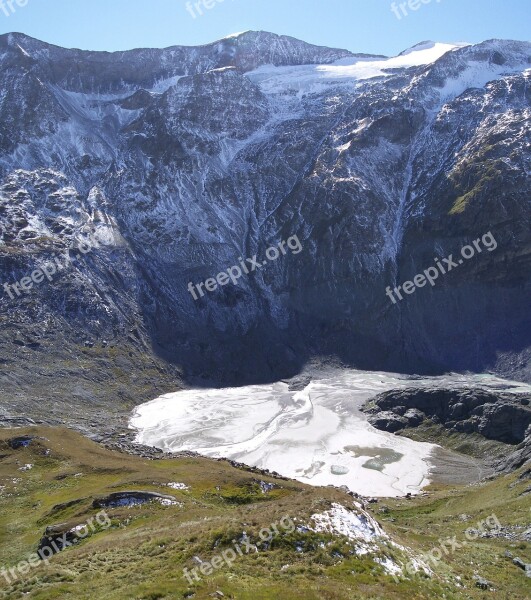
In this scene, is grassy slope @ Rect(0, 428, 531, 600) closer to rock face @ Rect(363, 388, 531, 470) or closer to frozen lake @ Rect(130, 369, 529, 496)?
frozen lake @ Rect(130, 369, 529, 496)

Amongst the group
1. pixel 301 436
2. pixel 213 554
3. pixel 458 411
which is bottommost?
pixel 301 436

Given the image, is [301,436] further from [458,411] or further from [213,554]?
[213,554]

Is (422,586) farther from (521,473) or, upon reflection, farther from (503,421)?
(503,421)

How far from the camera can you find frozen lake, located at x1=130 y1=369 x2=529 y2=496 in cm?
12681

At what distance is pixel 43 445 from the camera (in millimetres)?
85938

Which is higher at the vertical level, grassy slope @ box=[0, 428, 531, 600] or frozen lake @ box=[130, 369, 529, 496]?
grassy slope @ box=[0, 428, 531, 600]

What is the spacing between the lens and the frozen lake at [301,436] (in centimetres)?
12681

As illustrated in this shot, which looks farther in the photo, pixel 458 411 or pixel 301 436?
pixel 458 411

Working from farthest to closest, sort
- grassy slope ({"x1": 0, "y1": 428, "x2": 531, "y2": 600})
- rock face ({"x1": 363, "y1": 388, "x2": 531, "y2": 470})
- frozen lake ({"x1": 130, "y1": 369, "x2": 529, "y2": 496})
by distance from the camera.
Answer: rock face ({"x1": 363, "y1": 388, "x2": 531, "y2": 470}) → frozen lake ({"x1": 130, "y1": 369, "x2": 529, "y2": 496}) → grassy slope ({"x1": 0, "y1": 428, "x2": 531, "y2": 600})

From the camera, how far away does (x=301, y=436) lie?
6107 inches

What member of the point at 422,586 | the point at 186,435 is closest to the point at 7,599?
the point at 422,586

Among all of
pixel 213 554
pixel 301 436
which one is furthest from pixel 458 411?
pixel 213 554

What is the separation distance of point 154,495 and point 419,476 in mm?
87023

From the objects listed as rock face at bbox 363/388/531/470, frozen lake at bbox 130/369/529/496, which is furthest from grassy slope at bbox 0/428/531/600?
rock face at bbox 363/388/531/470
